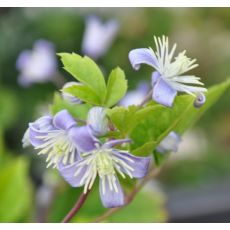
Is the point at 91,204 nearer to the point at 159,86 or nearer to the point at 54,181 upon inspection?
the point at 54,181

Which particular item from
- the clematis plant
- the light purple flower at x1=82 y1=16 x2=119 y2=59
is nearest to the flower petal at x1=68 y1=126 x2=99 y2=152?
the clematis plant

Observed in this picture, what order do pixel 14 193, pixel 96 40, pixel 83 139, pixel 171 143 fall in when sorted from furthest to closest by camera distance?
pixel 96 40 < pixel 14 193 < pixel 171 143 < pixel 83 139

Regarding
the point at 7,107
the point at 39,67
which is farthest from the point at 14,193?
the point at 7,107

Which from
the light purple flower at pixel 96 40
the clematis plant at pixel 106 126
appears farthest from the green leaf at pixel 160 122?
the light purple flower at pixel 96 40

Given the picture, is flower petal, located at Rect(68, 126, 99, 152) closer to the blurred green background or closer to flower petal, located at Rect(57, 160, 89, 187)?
flower petal, located at Rect(57, 160, 89, 187)

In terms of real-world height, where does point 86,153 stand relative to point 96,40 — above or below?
above

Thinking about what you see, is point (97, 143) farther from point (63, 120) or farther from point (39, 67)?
point (39, 67)
